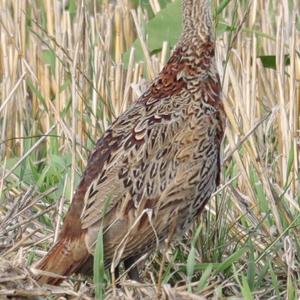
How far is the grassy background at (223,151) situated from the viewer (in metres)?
4.61

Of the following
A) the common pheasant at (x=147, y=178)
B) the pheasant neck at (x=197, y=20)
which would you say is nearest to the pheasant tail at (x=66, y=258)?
the common pheasant at (x=147, y=178)

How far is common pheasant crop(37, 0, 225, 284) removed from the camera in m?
4.45

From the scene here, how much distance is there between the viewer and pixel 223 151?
5227 millimetres

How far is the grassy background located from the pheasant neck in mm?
150

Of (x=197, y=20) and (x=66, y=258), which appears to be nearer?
(x=66, y=258)

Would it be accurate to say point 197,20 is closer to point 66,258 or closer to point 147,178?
point 147,178

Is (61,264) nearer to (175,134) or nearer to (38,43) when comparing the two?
(175,134)

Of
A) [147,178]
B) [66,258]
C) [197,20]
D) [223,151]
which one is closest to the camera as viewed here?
[66,258]

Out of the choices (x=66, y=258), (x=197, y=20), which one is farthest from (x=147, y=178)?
(x=197, y=20)

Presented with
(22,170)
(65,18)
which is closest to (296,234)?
(22,170)

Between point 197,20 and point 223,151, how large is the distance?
0.71 metres

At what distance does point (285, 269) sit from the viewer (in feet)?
15.4

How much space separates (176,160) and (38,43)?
2541 millimetres

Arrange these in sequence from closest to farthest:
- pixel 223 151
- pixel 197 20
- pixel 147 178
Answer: pixel 147 178
pixel 197 20
pixel 223 151
